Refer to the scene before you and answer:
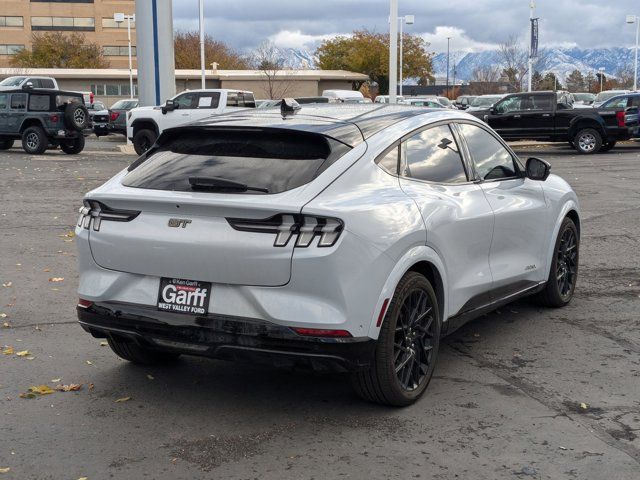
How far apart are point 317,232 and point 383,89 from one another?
78.2 m

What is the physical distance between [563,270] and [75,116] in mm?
19740

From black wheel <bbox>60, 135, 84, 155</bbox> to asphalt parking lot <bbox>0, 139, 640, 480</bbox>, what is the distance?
18.9m

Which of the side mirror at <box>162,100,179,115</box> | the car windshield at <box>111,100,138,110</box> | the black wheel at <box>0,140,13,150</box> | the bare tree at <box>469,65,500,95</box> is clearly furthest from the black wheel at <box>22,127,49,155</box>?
the bare tree at <box>469,65,500,95</box>

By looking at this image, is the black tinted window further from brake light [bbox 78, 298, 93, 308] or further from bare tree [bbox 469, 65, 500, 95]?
bare tree [bbox 469, 65, 500, 95]

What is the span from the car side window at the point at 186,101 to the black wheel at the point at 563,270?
19811mm

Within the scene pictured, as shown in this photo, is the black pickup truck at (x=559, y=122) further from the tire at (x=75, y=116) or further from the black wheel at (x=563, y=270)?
the black wheel at (x=563, y=270)

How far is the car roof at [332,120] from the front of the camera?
5180mm

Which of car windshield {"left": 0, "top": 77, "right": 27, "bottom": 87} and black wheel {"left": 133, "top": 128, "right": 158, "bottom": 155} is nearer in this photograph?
black wheel {"left": 133, "top": 128, "right": 158, "bottom": 155}

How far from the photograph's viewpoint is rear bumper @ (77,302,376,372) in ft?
15.2

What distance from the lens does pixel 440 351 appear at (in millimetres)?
6309

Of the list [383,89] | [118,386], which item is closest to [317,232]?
[118,386]

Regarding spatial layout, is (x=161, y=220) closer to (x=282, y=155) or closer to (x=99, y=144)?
(x=282, y=155)

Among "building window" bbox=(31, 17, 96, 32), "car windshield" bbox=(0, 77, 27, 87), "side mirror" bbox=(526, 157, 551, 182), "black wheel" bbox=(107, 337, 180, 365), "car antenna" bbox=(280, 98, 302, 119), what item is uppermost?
"building window" bbox=(31, 17, 96, 32)

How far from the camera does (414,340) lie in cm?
523
